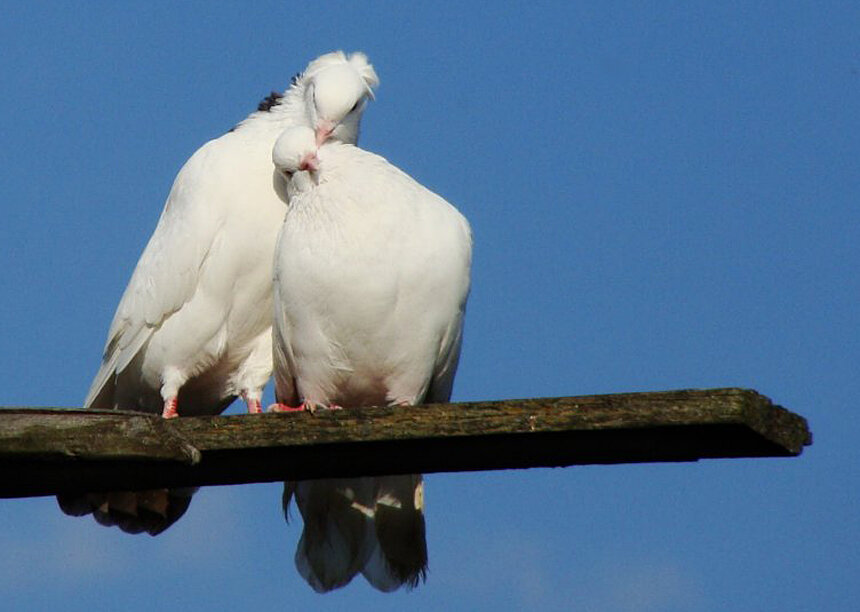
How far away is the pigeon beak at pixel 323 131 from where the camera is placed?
8.98m

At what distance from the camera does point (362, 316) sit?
8258 millimetres

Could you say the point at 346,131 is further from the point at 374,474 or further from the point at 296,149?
the point at 374,474

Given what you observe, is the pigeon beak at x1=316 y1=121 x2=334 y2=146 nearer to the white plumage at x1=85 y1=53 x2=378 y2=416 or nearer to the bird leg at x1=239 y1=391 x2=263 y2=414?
the white plumage at x1=85 y1=53 x2=378 y2=416

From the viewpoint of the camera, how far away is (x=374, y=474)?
607cm

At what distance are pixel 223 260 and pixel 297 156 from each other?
2.94 feet

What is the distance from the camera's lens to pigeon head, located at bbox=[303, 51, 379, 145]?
29.8 feet

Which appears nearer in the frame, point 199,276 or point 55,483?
point 55,483

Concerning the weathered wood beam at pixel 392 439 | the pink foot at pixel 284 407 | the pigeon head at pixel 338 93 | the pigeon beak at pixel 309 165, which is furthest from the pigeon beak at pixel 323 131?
the weathered wood beam at pixel 392 439

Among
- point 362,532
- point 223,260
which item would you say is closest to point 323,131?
point 223,260

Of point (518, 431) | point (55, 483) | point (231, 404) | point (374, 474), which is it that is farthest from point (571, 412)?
point (231, 404)

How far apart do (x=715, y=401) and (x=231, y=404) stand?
5.31m

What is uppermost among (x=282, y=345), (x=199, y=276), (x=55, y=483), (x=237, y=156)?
(x=237, y=156)

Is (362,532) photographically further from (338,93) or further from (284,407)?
(338,93)

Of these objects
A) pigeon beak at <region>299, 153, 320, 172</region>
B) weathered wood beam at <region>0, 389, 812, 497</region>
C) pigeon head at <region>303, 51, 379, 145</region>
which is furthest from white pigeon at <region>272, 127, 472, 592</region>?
weathered wood beam at <region>0, 389, 812, 497</region>
